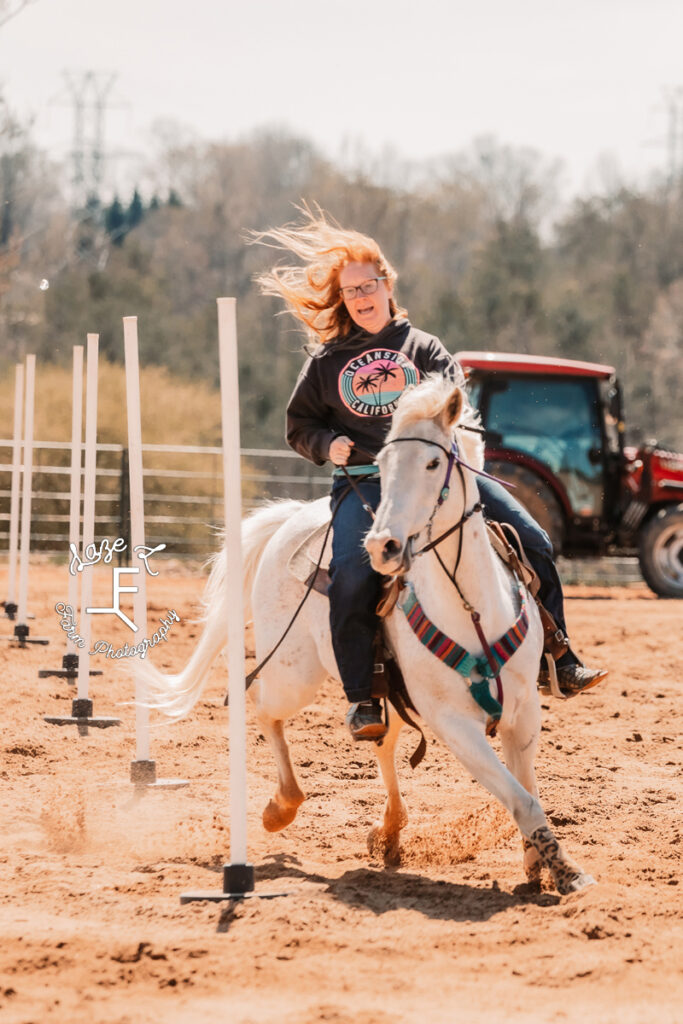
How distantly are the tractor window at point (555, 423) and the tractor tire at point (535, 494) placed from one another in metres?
0.28

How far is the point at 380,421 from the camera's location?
5.25 m

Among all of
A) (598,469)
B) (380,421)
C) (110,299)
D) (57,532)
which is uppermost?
(110,299)

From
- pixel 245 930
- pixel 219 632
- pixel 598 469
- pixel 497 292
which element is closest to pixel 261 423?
pixel 497 292

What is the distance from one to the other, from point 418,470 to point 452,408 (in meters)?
0.27

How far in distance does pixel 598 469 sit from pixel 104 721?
8.92m

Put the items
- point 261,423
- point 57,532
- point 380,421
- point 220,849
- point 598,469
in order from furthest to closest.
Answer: point 261,423, point 57,532, point 598,469, point 220,849, point 380,421

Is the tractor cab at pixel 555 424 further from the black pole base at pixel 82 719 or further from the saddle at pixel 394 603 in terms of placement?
the saddle at pixel 394 603

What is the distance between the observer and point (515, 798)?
14.8ft

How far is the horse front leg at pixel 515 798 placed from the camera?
4461mm

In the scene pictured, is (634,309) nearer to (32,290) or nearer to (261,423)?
(261,423)

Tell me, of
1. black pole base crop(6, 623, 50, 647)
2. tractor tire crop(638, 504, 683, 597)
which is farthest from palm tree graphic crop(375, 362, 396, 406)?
tractor tire crop(638, 504, 683, 597)

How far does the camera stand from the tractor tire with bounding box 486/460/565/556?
15203 mm

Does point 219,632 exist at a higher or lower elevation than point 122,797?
higher

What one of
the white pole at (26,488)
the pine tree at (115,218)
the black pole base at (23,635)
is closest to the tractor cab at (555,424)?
the white pole at (26,488)
